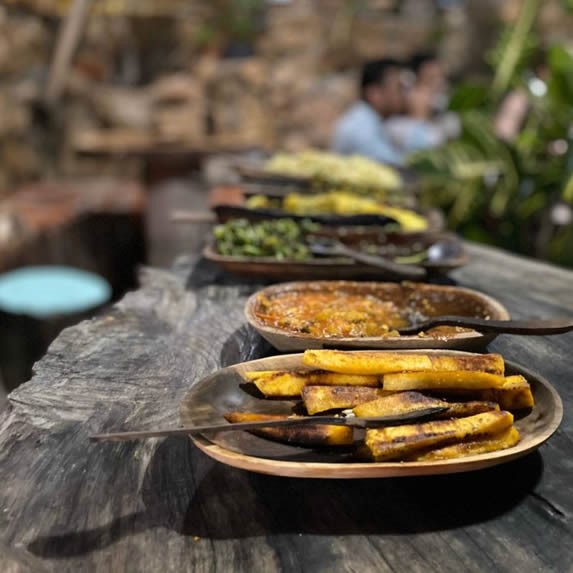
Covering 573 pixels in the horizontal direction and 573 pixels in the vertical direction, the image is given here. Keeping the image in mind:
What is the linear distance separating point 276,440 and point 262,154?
7.13 meters

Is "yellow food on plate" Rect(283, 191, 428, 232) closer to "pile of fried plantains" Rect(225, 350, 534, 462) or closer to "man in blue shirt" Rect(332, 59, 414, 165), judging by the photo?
"pile of fried plantains" Rect(225, 350, 534, 462)

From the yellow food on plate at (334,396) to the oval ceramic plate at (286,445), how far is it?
Result: 0.10 m

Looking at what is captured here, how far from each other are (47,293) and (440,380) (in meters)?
5.53

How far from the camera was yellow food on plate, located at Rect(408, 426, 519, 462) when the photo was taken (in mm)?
1254

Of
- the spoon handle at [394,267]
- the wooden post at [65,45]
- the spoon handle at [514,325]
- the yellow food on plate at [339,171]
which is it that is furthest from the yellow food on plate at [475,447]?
the wooden post at [65,45]

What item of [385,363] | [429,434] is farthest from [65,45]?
[429,434]

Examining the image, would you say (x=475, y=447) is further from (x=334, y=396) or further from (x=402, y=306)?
(x=402, y=306)

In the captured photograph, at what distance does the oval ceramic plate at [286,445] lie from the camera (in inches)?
47.1

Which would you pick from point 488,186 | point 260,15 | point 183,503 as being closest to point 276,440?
point 183,503

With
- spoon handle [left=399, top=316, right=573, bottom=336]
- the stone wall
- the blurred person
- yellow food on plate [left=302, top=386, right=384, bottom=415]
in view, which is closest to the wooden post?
the stone wall

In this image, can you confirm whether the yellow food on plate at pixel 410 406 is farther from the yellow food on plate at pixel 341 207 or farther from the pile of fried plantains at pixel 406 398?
the yellow food on plate at pixel 341 207

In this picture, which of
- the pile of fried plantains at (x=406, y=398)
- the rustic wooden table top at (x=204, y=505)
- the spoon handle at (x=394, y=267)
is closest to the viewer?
the rustic wooden table top at (x=204, y=505)

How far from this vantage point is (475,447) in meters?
1.28

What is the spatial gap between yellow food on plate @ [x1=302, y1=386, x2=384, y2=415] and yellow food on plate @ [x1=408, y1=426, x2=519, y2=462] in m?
0.20
